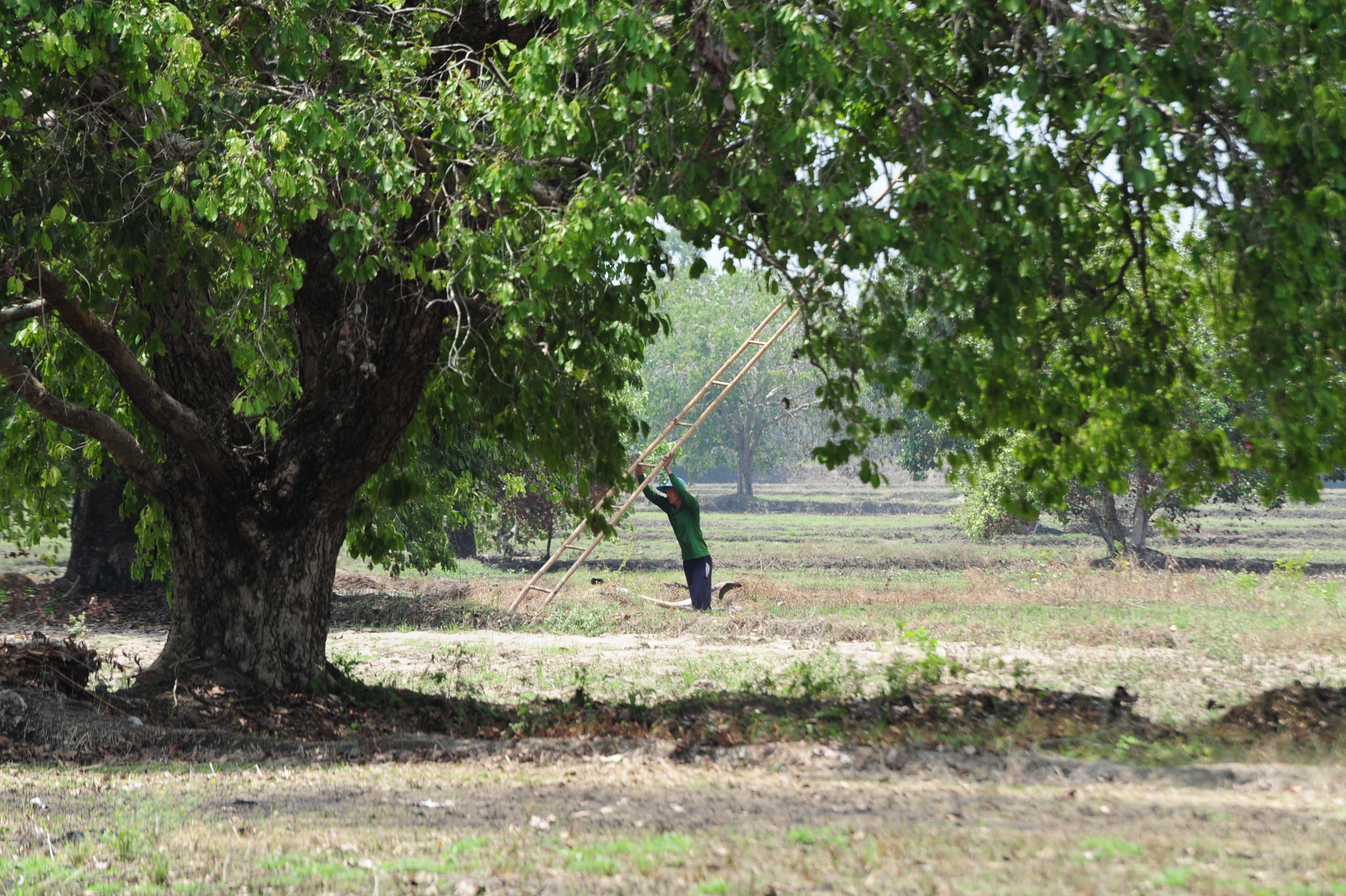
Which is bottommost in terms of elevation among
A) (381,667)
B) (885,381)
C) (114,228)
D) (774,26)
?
(381,667)

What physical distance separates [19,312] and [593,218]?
16.9ft

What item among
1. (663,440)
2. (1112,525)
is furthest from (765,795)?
(1112,525)

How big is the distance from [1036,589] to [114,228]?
730 inches

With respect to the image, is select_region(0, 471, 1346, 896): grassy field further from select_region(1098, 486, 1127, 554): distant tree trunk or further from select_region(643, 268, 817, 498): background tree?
select_region(643, 268, 817, 498): background tree

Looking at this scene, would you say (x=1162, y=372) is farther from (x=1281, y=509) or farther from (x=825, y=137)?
(x=1281, y=509)

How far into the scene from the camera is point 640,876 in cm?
482

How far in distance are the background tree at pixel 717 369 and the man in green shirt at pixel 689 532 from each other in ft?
172

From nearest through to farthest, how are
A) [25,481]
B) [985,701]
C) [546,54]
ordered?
[546,54] < [985,701] < [25,481]

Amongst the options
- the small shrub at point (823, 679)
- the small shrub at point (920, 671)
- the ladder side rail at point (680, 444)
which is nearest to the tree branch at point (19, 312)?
the small shrub at point (823, 679)

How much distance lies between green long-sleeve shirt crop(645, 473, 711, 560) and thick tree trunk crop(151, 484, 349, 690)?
9034mm

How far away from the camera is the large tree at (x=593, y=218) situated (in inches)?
282

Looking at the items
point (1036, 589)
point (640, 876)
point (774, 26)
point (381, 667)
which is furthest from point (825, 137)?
point (1036, 589)

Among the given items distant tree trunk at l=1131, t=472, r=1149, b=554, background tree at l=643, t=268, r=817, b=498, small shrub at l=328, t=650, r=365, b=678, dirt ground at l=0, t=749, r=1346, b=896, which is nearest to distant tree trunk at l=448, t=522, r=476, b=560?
distant tree trunk at l=1131, t=472, r=1149, b=554

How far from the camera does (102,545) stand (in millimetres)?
20422
